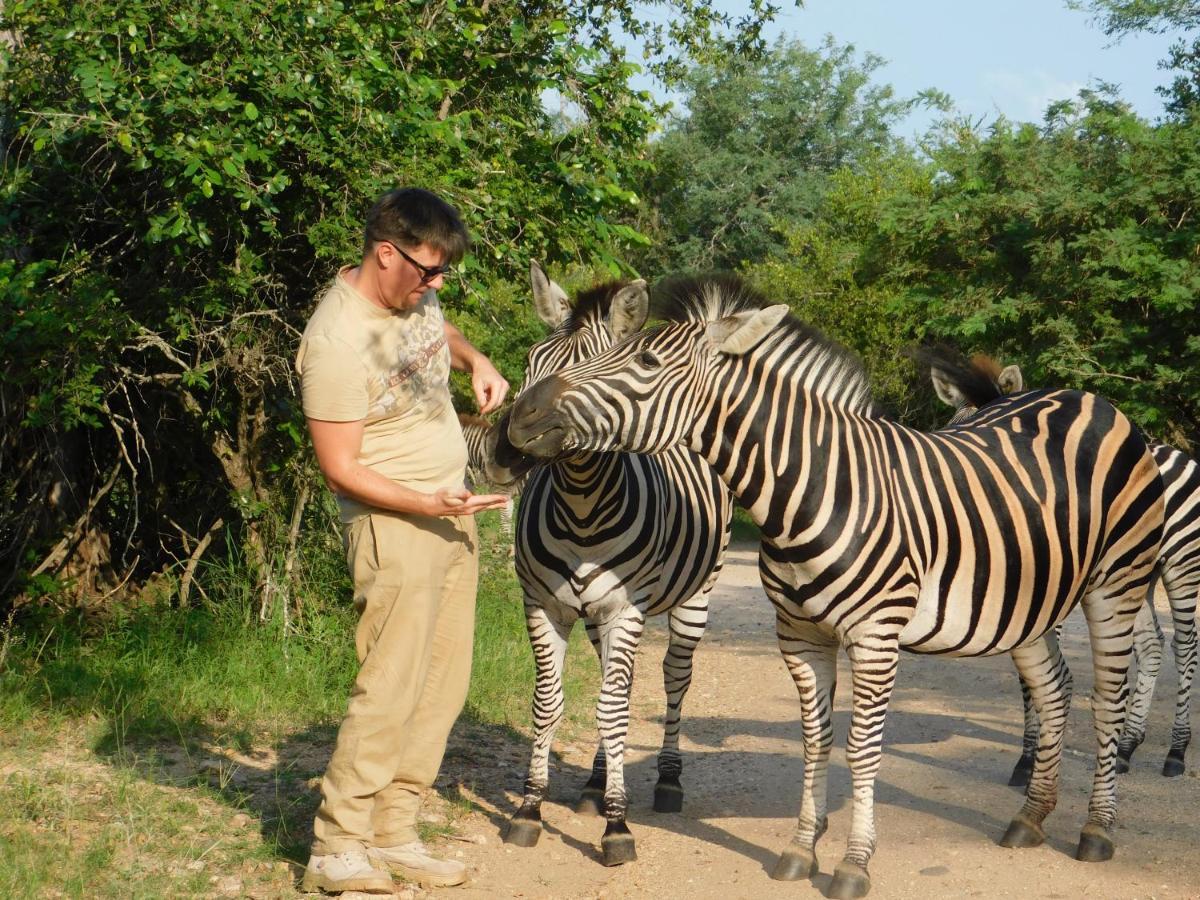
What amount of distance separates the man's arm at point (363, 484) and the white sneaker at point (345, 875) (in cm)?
125

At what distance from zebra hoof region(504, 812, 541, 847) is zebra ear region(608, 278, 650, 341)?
213 centimetres

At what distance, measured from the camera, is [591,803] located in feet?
18.4

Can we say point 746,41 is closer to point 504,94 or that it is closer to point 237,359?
point 504,94

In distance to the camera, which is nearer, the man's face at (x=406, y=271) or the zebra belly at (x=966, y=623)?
the man's face at (x=406, y=271)

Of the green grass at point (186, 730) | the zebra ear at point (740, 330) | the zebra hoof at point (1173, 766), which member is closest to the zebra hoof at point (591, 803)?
the green grass at point (186, 730)

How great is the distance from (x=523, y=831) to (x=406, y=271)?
98.8 inches

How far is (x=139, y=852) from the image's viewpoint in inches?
176

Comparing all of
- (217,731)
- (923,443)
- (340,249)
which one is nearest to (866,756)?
(923,443)

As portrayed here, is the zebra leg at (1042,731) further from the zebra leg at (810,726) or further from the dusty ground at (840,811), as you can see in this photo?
the zebra leg at (810,726)

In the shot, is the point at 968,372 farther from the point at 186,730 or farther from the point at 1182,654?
the point at 186,730

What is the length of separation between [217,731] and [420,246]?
3.21 meters

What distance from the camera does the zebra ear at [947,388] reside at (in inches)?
253

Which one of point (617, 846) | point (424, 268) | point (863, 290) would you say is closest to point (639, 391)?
point (424, 268)

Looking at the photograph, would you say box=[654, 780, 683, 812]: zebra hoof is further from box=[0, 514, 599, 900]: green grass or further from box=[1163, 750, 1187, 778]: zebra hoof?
box=[1163, 750, 1187, 778]: zebra hoof
